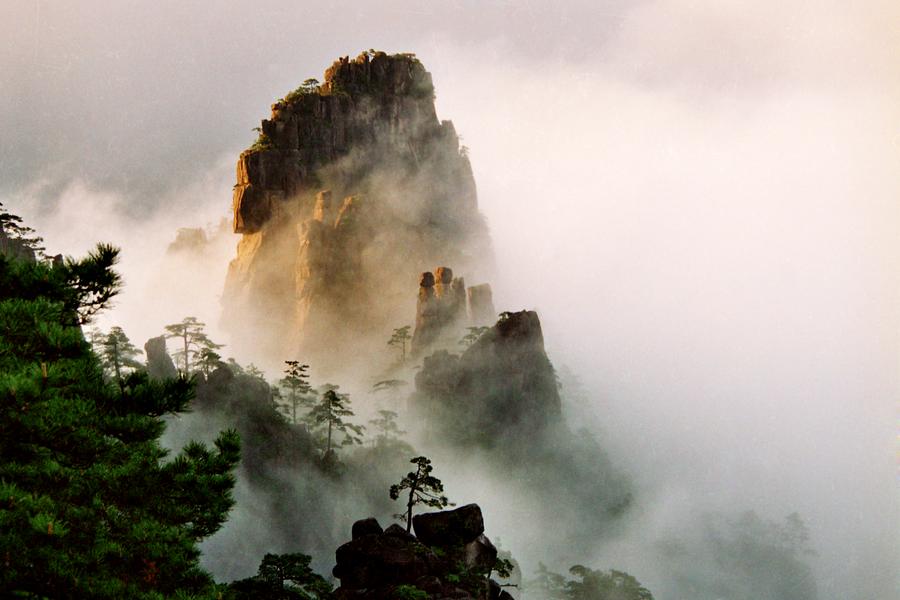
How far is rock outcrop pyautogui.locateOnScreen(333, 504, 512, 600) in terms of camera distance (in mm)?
25047

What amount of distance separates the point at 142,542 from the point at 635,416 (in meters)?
109

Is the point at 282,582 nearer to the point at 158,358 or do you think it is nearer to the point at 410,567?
the point at 410,567

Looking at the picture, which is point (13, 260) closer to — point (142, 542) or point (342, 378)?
point (142, 542)

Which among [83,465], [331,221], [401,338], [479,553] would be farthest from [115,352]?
[83,465]

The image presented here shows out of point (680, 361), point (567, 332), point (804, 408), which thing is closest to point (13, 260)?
point (567, 332)

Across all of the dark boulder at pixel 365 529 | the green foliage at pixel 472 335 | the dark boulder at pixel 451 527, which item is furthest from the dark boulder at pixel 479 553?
the green foliage at pixel 472 335

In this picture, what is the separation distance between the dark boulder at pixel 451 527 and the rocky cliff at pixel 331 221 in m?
44.2

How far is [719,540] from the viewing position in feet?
245

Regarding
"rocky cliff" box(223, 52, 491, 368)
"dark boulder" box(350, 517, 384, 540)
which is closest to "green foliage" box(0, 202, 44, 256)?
"dark boulder" box(350, 517, 384, 540)

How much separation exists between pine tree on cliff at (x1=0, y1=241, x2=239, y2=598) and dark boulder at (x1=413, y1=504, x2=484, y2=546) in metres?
20.9

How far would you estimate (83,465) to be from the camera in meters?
8.31

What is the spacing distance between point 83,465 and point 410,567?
20225 millimetres

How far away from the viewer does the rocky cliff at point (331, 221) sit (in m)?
73.4

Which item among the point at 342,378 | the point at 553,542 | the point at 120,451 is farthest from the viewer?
the point at 342,378
